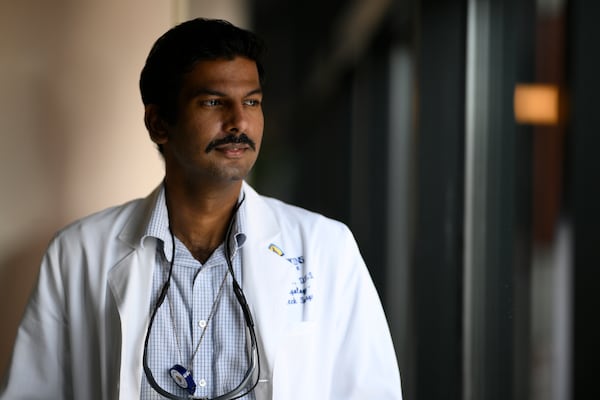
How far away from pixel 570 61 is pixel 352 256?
0.62 m

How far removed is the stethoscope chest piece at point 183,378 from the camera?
1.47 m

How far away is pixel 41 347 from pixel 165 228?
1.18ft

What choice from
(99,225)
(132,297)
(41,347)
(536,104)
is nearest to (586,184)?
(536,104)

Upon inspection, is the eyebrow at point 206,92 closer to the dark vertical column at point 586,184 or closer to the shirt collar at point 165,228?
the shirt collar at point 165,228

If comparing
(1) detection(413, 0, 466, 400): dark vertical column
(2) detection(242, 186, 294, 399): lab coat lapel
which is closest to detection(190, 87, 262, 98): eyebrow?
(2) detection(242, 186, 294, 399): lab coat lapel

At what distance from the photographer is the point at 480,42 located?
2.06 m

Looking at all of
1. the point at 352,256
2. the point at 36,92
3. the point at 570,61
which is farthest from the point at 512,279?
the point at 36,92

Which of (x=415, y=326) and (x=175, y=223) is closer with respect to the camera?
(x=175, y=223)

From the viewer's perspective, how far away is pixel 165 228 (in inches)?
63.5

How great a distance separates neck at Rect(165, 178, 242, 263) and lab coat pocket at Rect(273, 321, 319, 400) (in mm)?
259

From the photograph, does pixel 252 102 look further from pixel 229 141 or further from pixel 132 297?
pixel 132 297

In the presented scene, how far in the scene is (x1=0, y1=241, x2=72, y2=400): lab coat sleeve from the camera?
158 cm

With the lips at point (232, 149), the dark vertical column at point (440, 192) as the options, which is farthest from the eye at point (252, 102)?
the dark vertical column at point (440, 192)

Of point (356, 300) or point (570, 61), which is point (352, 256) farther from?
point (570, 61)
